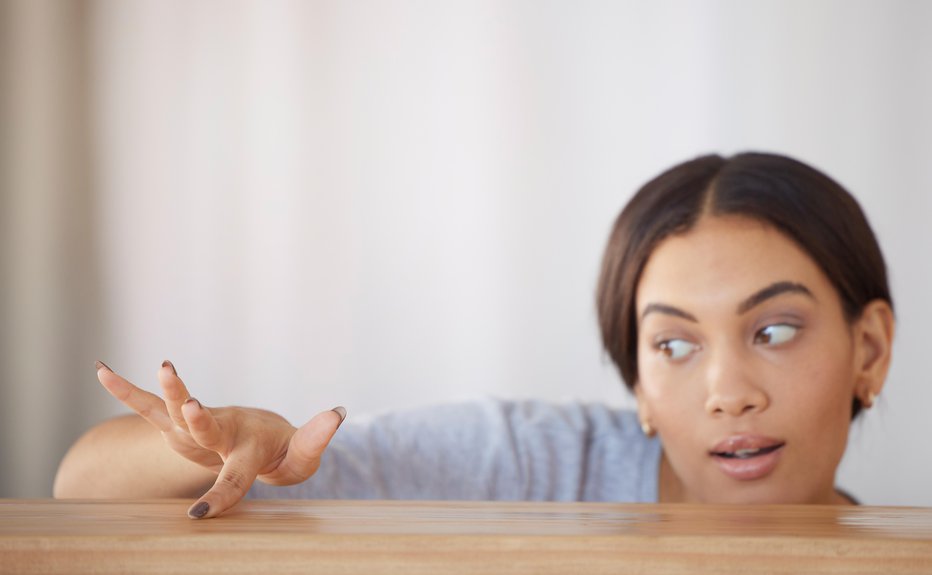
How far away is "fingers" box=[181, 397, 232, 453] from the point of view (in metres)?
0.54

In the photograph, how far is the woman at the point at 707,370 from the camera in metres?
1.04

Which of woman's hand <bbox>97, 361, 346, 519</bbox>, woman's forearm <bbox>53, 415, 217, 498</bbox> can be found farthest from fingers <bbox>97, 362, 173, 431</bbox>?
woman's forearm <bbox>53, 415, 217, 498</bbox>

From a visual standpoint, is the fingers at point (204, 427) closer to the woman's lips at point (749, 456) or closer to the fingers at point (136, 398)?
the fingers at point (136, 398)

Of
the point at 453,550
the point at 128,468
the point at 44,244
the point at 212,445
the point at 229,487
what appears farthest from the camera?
the point at 44,244

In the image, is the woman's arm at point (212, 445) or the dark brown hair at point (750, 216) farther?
the dark brown hair at point (750, 216)

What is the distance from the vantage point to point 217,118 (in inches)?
88.1

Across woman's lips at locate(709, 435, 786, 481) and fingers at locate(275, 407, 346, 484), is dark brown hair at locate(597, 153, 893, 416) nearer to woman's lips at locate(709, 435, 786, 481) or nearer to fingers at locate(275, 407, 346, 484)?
woman's lips at locate(709, 435, 786, 481)

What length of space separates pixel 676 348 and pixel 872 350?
272mm

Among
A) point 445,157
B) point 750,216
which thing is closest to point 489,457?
point 750,216

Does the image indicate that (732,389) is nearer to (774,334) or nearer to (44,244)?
(774,334)

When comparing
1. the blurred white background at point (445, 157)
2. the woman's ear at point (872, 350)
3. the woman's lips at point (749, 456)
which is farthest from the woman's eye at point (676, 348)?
the blurred white background at point (445, 157)

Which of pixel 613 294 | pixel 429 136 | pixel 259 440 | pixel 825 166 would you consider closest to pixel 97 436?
pixel 259 440

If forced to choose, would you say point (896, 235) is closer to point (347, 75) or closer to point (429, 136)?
point (429, 136)

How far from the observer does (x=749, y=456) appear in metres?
1.05
